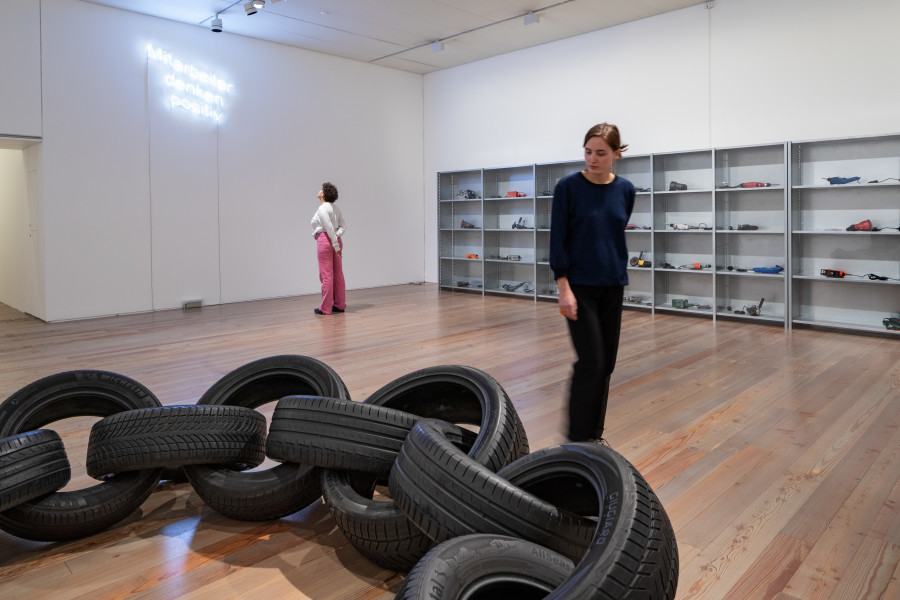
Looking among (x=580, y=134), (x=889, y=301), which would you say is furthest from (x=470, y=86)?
(x=889, y=301)

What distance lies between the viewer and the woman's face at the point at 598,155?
8.86 ft

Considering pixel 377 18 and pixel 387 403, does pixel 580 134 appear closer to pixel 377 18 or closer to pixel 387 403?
pixel 377 18

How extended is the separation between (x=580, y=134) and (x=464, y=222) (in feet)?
7.45

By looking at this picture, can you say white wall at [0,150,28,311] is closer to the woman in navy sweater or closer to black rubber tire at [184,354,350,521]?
black rubber tire at [184,354,350,521]

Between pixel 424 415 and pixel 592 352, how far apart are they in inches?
31.9

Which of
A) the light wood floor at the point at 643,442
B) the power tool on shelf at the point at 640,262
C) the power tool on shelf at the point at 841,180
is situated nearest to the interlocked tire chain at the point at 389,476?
the light wood floor at the point at 643,442

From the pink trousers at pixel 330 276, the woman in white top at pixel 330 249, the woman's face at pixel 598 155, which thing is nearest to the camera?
the woman's face at pixel 598 155

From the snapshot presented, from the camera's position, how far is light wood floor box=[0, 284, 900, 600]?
1969 mm

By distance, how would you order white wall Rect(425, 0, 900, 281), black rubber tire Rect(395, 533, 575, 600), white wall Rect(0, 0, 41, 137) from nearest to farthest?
black rubber tire Rect(395, 533, 575, 600), white wall Rect(425, 0, 900, 281), white wall Rect(0, 0, 41, 137)

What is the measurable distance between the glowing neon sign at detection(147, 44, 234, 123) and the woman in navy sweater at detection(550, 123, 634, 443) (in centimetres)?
721

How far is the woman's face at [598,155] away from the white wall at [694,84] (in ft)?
16.7

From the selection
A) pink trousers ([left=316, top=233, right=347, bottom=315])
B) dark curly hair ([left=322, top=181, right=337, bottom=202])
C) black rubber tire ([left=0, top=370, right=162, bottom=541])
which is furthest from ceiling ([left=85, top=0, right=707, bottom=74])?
black rubber tire ([left=0, top=370, right=162, bottom=541])

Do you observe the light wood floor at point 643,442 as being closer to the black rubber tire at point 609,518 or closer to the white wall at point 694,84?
the black rubber tire at point 609,518

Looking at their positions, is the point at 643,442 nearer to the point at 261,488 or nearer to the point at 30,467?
the point at 261,488
